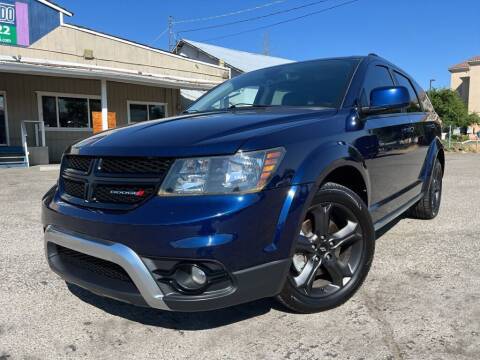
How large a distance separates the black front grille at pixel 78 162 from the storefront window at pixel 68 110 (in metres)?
13.5

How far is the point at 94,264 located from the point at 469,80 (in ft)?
198

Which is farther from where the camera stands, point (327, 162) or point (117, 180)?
point (327, 162)

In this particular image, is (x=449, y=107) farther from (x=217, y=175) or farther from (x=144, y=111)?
(x=217, y=175)

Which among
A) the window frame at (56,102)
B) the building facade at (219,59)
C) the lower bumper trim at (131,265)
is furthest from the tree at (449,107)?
the lower bumper trim at (131,265)

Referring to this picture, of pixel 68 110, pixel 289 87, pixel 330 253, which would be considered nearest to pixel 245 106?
pixel 289 87

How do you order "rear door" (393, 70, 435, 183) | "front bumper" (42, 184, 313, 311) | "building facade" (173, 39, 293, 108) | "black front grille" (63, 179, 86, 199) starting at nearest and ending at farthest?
→ "front bumper" (42, 184, 313, 311), "black front grille" (63, 179, 86, 199), "rear door" (393, 70, 435, 183), "building facade" (173, 39, 293, 108)

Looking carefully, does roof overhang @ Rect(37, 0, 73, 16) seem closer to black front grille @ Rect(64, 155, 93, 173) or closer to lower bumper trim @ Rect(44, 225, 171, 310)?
black front grille @ Rect(64, 155, 93, 173)

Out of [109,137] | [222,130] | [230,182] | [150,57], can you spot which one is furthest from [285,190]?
[150,57]

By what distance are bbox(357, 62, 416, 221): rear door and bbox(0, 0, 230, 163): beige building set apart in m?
11.2

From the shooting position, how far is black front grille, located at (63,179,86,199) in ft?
8.07

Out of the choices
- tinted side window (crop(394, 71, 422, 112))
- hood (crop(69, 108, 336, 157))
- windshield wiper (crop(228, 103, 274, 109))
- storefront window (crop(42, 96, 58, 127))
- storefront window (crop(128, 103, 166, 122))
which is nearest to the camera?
hood (crop(69, 108, 336, 157))

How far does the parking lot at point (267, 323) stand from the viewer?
2.27 meters

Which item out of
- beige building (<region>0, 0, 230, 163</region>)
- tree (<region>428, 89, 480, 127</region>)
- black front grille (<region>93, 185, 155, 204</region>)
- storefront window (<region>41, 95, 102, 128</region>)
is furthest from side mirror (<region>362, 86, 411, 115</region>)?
tree (<region>428, 89, 480, 127</region>)

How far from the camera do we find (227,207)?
204 cm
